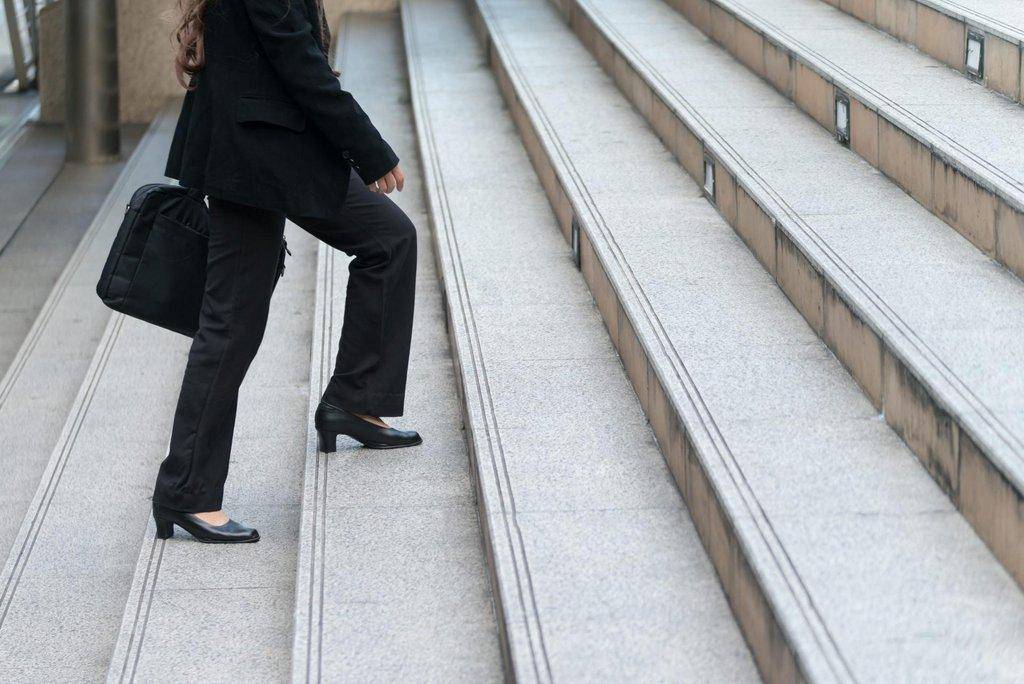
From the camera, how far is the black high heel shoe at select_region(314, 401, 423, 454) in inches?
120

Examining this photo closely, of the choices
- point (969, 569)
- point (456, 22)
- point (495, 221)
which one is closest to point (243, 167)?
point (969, 569)

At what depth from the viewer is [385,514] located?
9.36ft

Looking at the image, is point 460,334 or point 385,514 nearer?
point 385,514

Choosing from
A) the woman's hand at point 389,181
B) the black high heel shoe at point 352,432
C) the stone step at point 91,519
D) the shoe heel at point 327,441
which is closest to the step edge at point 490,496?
the black high heel shoe at point 352,432

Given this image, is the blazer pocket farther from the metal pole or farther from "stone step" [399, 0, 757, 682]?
the metal pole

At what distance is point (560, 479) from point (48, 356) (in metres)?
3.20

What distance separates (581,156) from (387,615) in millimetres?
2473

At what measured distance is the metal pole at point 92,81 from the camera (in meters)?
8.25

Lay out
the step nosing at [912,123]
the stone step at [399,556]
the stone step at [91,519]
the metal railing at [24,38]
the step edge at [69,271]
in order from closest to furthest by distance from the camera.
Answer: the stone step at [399,556], the stone step at [91,519], the step nosing at [912,123], the step edge at [69,271], the metal railing at [24,38]

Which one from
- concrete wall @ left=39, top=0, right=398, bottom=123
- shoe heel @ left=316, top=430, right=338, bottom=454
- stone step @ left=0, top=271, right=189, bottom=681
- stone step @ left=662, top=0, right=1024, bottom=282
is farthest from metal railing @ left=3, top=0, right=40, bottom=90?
shoe heel @ left=316, top=430, right=338, bottom=454

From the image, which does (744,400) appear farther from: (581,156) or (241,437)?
(581,156)

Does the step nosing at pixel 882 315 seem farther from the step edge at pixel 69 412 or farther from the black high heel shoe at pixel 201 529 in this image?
the step edge at pixel 69 412

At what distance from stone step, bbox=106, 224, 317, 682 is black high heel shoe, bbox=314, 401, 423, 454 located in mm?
205

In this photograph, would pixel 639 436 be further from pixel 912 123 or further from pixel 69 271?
pixel 69 271
